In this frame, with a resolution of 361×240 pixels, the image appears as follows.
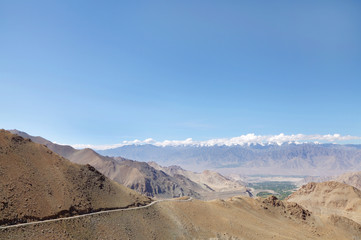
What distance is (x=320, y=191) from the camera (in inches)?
6875

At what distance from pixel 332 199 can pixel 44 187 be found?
166m

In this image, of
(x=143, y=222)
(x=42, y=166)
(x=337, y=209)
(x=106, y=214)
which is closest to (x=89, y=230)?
(x=106, y=214)

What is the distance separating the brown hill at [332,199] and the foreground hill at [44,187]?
126 meters

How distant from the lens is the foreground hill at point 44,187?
52.8 meters

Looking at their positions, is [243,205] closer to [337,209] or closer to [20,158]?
[20,158]

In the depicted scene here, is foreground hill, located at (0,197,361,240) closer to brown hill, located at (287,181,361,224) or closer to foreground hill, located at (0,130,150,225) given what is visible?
foreground hill, located at (0,130,150,225)

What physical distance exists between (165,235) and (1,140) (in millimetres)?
48872

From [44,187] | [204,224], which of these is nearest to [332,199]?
[204,224]

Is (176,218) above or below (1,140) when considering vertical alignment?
below

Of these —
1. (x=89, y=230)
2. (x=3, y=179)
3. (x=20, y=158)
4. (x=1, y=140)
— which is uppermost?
(x=1, y=140)

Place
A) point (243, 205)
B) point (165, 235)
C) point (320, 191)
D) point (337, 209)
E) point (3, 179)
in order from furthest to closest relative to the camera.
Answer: point (320, 191)
point (337, 209)
point (243, 205)
point (165, 235)
point (3, 179)

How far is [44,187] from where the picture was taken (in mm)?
59875

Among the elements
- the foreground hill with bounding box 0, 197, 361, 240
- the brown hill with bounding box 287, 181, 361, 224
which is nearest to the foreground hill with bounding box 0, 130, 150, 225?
the foreground hill with bounding box 0, 197, 361, 240

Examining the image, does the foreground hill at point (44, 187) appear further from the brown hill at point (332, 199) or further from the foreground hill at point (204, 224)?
the brown hill at point (332, 199)
